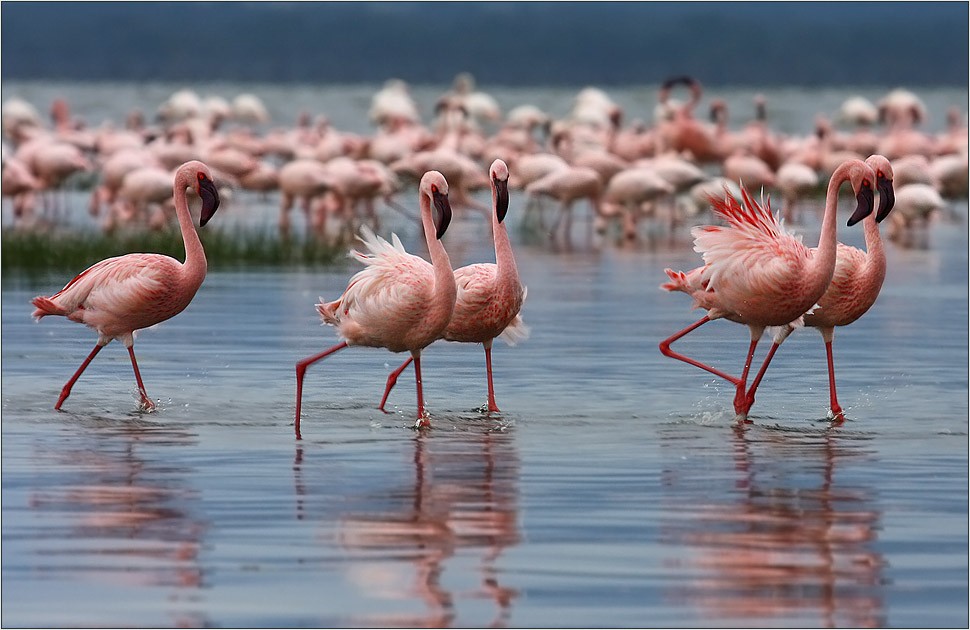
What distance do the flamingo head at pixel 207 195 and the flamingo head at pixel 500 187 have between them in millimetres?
1233

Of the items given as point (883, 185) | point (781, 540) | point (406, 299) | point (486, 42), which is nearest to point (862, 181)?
point (883, 185)

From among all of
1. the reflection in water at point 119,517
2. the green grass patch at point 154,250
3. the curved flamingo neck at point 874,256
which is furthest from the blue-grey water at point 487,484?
the green grass patch at point 154,250

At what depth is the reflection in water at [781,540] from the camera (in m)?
5.71

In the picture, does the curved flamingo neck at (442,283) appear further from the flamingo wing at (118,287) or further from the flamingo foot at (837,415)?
the flamingo foot at (837,415)

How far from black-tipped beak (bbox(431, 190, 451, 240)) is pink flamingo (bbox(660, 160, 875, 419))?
1136 millimetres

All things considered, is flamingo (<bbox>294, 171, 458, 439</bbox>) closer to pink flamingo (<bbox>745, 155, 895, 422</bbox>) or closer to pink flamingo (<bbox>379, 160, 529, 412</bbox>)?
pink flamingo (<bbox>379, 160, 529, 412</bbox>)

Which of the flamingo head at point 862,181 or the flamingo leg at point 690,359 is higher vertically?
the flamingo head at point 862,181

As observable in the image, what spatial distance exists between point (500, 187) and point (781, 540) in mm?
3422

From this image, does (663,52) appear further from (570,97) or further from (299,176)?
(299,176)

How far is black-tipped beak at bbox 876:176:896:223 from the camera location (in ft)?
31.1

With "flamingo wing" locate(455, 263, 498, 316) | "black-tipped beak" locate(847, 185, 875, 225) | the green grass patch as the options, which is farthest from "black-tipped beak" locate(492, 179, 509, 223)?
the green grass patch

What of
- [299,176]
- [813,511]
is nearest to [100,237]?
[299,176]

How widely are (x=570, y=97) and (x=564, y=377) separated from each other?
67.3 metres

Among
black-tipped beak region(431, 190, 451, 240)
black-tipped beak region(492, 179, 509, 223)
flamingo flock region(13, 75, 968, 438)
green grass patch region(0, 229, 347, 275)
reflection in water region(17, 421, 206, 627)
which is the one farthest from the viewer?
green grass patch region(0, 229, 347, 275)
